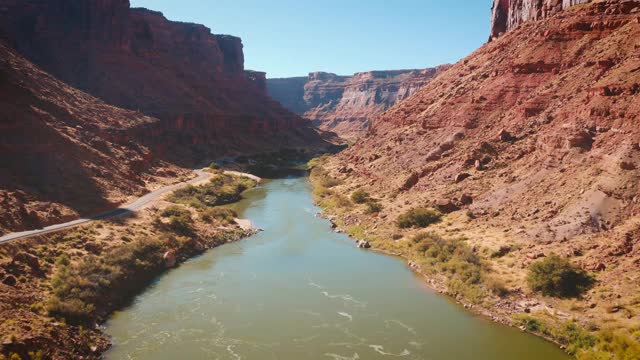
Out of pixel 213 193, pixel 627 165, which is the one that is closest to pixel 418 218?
pixel 627 165

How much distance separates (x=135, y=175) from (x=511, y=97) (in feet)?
147

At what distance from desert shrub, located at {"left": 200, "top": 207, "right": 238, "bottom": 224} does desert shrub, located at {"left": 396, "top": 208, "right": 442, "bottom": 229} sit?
57.3 feet

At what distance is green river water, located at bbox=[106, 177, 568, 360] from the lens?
2384 centimetres

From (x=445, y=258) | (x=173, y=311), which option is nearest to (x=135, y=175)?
(x=173, y=311)

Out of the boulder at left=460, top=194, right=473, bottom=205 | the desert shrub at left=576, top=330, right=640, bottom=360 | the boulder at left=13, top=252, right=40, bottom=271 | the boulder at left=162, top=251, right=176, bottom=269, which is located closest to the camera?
the desert shrub at left=576, top=330, right=640, bottom=360

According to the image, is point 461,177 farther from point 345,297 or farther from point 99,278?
point 99,278

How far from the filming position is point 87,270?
29.8 metres

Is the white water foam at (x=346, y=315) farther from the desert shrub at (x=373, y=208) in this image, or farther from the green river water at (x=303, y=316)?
the desert shrub at (x=373, y=208)

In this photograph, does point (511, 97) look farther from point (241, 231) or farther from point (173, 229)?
point (173, 229)

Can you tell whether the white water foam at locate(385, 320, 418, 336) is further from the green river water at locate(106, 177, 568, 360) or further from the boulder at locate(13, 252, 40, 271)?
the boulder at locate(13, 252, 40, 271)

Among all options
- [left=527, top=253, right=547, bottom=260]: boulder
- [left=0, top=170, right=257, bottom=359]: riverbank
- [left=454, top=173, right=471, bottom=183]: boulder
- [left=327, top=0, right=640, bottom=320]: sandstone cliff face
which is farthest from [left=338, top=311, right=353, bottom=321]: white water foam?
[left=454, top=173, right=471, bottom=183]: boulder

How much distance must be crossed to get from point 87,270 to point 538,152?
36256mm

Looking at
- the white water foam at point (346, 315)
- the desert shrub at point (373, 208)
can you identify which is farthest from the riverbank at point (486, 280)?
the white water foam at point (346, 315)

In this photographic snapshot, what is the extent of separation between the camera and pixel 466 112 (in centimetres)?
5547
